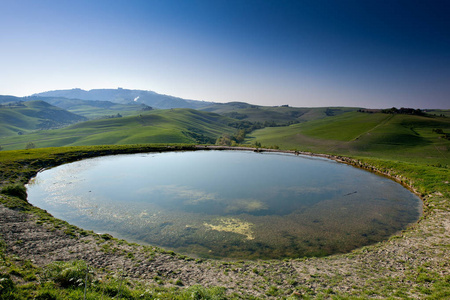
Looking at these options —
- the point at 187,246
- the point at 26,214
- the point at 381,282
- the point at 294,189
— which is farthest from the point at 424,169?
the point at 26,214

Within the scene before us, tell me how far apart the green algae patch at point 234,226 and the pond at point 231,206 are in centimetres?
10

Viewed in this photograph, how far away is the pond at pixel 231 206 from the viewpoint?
19562 millimetres

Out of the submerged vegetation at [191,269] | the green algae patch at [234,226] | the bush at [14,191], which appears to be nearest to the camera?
the submerged vegetation at [191,269]

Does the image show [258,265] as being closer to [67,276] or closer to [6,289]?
[67,276]

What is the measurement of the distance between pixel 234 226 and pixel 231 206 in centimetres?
487

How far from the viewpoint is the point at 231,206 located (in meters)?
27.0

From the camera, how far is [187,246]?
18.7 meters

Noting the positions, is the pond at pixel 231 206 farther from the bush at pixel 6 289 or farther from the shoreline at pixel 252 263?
the bush at pixel 6 289

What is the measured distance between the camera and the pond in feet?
64.2

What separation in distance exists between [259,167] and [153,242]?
1294 inches

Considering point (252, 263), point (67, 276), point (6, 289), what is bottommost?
point (252, 263)

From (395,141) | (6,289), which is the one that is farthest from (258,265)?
(395,141)

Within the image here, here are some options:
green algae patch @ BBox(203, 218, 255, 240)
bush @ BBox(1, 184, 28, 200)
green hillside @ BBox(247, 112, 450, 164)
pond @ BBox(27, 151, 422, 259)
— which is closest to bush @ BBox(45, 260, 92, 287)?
pond @ BBox(27, 151, 422, 259)

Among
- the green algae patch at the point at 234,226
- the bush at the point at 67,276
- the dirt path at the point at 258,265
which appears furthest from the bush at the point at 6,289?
the green algae patch at the point at 234,226
